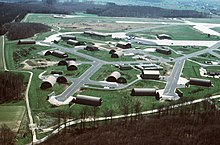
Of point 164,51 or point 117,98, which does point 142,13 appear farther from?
point 117,98

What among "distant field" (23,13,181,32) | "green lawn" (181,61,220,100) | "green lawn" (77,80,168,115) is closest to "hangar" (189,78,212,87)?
"green lawn" (181,61,220,100)

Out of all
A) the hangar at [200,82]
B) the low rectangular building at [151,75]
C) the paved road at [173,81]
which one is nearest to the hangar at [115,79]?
the low rectangular building at [151,75]

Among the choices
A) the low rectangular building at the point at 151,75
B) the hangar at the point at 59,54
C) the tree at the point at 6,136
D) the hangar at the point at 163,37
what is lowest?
the tree at the point at 6,136

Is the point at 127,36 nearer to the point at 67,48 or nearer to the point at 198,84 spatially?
the point at 67,48

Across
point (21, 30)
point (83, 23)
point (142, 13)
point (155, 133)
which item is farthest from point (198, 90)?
point (142, 13)

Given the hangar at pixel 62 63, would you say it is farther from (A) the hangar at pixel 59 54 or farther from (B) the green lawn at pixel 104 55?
(B) the green lawn at pixel 104 55

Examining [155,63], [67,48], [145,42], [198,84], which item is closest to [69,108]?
[198,84]

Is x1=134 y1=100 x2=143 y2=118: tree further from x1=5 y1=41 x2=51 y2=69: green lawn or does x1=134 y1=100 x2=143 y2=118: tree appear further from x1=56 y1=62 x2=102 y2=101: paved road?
x1=5 y1=41 x2=51 y2=69: green lawn
